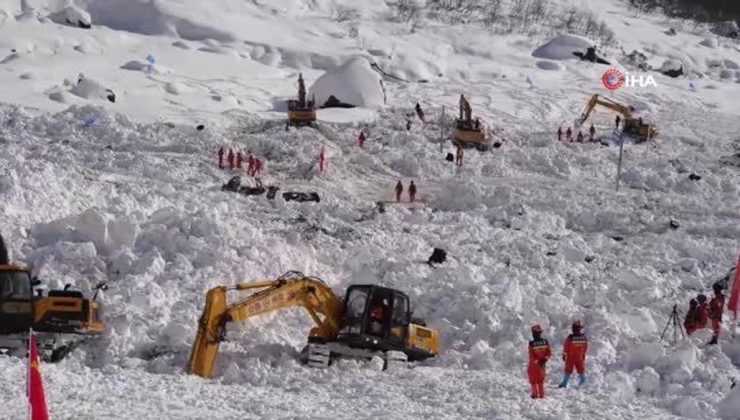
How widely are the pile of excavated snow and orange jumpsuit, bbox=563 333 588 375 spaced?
46.7 metres

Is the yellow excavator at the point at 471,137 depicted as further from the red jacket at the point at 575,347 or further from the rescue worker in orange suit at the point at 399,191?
the red jacket at the point at 575,347

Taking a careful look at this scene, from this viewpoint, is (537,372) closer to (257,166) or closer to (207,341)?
(207,341)

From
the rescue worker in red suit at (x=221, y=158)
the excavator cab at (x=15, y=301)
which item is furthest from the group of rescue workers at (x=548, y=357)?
the rescue worker in red suit at (x=221, y=158)

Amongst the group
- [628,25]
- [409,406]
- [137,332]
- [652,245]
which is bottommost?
[628,25]

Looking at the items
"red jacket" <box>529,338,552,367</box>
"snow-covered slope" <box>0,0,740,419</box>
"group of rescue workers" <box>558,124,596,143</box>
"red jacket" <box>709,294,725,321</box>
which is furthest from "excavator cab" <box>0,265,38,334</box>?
"group of rescue workers" <box>558,124,596,143</box>

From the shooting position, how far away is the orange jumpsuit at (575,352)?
11664mm

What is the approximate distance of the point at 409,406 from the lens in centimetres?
1015

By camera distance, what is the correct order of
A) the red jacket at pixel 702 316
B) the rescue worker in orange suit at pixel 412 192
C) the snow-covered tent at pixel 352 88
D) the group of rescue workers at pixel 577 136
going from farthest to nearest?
the snow-covered tent at pixel 352 88 < the group of rescue workers at pixel 577 136 < the rescue worker in orange suit at pixel 412 192 < the red jacket at pixel 702 316

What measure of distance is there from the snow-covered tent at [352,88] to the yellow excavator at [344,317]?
2467cm

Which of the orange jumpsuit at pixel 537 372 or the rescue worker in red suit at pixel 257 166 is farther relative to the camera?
the rescue worker in red suit at pixel 257 166

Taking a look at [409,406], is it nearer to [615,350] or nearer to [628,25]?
[615,350]

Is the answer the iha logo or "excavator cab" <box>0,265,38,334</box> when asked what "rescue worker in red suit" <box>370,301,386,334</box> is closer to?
"excavator cab" <box>0,265,38,334</box>

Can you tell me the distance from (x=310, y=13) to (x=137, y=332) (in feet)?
159

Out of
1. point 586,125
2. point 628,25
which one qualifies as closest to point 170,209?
point 586,125
